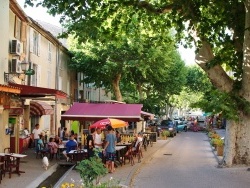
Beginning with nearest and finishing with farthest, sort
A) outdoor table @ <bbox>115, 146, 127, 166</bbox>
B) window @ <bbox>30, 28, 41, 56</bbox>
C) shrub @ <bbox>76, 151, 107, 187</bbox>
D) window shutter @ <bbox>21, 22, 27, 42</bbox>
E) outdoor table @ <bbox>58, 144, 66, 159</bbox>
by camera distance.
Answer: shrub @ <bbox>76, 151, 107, 187</bbox>
outdoor table @ <bbox>115, 146, 127, 166</bbox>
outdoor table @ <bbox>58, 144, 66, 159</bbox>
window shutter @ <bbox>21, 22, 27, 42</bbox>
window @ <bbox>30, 28, 41, 56</bbox>

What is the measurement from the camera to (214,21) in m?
20.2

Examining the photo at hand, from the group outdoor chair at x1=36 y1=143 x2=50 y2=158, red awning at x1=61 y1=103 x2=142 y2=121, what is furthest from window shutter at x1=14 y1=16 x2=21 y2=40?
outdoor chair at x1=36 y1=143 x2=50 y2=158

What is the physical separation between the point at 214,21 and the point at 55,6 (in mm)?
7700

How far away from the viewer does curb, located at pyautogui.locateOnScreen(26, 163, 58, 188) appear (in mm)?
13791

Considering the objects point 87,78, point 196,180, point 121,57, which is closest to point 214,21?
point 196,180

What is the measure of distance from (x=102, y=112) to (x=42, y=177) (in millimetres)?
7595

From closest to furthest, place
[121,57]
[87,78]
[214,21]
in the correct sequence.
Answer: [214,21] < [121,57] < [87,78]

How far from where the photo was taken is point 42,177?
Answer: 608 inches

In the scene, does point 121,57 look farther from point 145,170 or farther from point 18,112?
point 145,170

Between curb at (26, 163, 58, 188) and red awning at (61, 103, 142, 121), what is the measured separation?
3480 millimetres

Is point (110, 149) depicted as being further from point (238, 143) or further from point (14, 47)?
point (14, 47)

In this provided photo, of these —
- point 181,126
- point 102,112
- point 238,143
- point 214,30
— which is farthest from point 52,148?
point 181,126

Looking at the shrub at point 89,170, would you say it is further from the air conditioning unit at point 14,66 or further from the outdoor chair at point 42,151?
the air conditioning unit at point 14,66

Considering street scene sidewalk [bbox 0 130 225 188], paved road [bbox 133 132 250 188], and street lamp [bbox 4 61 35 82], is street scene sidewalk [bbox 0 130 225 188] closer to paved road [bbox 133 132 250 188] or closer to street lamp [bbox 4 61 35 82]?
paved road [bbox 133 132 250 188]
